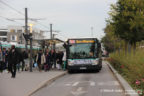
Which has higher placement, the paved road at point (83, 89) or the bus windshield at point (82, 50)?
the bus windshield at point (82, 50)

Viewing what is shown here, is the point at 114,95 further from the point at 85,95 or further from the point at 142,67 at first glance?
the point at 142,67

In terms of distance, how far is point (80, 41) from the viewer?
21281mm

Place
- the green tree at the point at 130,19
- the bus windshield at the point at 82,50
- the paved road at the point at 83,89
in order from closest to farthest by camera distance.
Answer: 1. the paved road at the point at 83,89
2. the green tree at the point at 130,19
3. the bus windshield at the point at 82,50

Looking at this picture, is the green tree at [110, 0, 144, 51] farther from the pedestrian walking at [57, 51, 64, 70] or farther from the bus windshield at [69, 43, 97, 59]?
the pedestrian walking at [57, 51, 64, 70]

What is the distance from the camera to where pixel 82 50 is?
21125 millimetres

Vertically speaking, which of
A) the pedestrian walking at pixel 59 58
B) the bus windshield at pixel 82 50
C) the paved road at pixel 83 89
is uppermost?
the bus windshield at pixel 82 50

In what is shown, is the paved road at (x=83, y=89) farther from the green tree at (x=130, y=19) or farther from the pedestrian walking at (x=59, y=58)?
the pedestrian walking at (x=59, y=58)

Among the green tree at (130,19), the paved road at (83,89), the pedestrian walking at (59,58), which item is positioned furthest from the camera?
the pedestrian walking at (59,58)

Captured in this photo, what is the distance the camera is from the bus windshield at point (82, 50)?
21016 mm

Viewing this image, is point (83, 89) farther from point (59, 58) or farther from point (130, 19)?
point (59, 58)

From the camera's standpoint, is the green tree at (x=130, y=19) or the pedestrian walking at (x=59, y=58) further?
the pedestrian walking at (x=59, y=58)

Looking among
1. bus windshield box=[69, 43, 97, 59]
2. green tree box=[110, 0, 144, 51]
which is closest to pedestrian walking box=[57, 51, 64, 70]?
bus windshield box=[69, 43, 97, 59]

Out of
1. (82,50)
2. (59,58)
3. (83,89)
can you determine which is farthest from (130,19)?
(83,89)

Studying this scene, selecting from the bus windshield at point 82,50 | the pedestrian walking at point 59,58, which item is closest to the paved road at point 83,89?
the bus windshield at point 82,50
